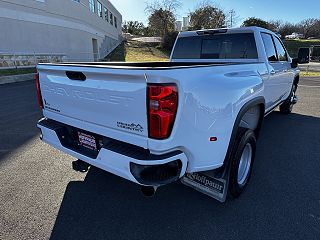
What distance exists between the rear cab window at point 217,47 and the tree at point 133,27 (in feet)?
285

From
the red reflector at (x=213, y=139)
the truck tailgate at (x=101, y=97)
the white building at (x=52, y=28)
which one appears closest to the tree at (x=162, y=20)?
the white building at (x=52, y=28)

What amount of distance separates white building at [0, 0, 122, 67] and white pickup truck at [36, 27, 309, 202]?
17.0 meters

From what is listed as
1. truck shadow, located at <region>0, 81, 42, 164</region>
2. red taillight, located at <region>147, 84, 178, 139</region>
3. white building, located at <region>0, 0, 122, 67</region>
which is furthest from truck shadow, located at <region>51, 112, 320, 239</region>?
white building, located at <region>0, 0, 122, 67</region>

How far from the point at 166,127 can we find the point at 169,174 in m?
0.47

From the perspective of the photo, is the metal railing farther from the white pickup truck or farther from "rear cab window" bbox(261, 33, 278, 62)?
"rear cab window" bbox(261, 33, 278, 62)

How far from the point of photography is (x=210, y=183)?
116 inches

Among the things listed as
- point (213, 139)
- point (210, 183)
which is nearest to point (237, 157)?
point (210, 183)

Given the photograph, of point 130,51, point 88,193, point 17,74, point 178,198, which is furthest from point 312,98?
point 130,51

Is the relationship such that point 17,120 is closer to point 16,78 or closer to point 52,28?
point 16,78

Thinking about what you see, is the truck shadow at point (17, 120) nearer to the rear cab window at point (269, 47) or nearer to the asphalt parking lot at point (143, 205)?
the asphalt parking lot at point (143, 205)

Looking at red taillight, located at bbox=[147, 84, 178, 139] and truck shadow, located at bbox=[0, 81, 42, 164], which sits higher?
red taillight, located at bbox=[147, 84, 178, 139]

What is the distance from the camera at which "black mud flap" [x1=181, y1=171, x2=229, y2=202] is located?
9.44 feet

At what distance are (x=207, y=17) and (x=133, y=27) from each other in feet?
151

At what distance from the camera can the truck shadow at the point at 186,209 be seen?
8.84 ft
